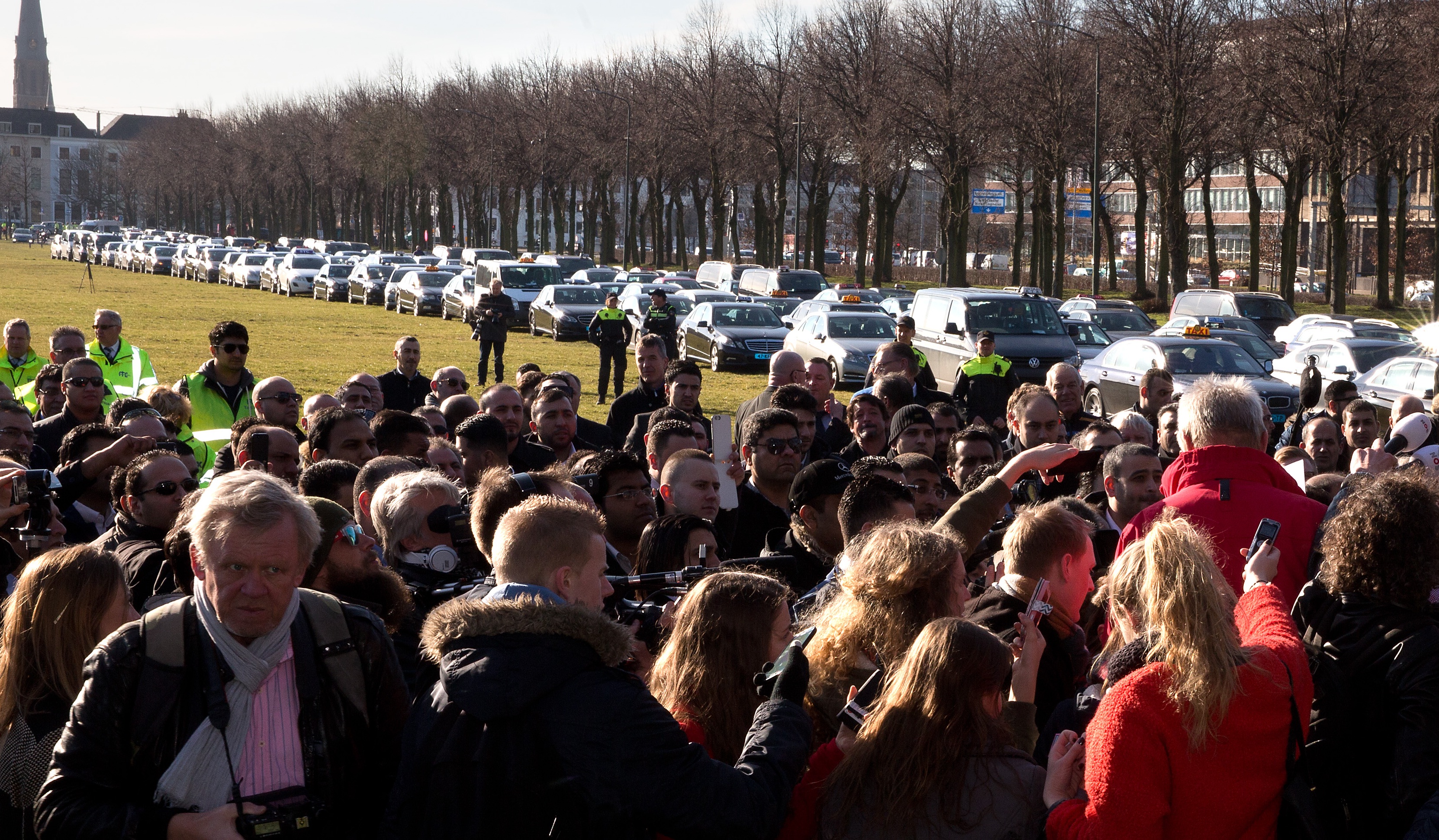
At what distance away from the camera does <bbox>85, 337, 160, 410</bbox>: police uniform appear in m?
10.9

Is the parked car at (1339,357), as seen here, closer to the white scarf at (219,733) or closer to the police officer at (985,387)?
the police officer at (985,387)

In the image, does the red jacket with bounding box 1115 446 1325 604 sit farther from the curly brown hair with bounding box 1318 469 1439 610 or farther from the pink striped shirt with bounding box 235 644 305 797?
the pink striped shirt with bounding box 235 644 305 797

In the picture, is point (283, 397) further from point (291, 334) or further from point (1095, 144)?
point (1095, 144)

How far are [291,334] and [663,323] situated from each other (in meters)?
14.9

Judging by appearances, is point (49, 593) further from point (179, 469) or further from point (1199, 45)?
point (1199, 45)

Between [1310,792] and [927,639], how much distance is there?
3.63 feet

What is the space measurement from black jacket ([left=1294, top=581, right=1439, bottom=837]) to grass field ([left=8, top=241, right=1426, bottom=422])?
55.6 ft

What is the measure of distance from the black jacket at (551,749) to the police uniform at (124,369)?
871cm

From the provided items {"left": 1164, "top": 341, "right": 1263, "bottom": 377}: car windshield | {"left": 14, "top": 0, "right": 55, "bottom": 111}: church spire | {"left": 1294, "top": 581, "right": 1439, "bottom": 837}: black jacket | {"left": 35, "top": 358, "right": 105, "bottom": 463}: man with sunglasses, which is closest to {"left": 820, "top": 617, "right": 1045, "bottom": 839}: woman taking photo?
{"left": 1294, "top": 581, "right": 1439, "bottom": 837}: black jacket

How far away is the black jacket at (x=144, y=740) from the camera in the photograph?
9.86ft

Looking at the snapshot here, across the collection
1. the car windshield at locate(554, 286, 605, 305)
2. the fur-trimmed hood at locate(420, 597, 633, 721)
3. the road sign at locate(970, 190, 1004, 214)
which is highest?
the road sign at locate(970, 190, 1004, 214)

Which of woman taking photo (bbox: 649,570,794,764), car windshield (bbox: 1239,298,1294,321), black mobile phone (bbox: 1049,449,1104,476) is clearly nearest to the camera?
woman taking photo (bbox: 649,570,794,764)

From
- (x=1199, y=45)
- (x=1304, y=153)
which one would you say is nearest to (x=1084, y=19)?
(x=1199, y=45)

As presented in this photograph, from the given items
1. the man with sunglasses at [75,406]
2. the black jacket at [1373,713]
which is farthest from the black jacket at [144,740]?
the man with sunglasses at [75,406]
